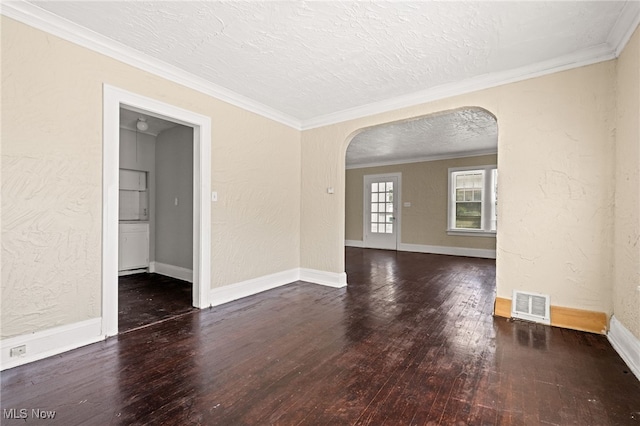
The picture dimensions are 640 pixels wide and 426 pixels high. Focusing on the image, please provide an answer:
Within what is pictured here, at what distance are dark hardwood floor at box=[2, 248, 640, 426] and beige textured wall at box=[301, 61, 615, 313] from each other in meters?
0.52

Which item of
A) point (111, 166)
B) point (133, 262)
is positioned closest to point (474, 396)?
point (111, 166)

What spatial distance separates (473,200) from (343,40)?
19.9ft

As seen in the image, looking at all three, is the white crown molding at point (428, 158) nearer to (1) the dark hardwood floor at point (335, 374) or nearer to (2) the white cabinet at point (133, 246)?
(1) the dark hardwood floor at point (335, 374)

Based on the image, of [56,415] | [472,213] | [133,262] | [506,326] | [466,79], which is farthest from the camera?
[472,213]

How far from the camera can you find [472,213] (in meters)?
7.13

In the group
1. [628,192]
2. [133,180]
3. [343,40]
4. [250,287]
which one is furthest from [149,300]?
[628,192]

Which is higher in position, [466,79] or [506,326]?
[466,79]

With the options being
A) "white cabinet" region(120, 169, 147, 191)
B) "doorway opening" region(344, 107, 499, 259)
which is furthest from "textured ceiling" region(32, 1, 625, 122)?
"white cabinet" region(120, 169, 147, 191)

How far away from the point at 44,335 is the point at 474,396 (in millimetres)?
3061

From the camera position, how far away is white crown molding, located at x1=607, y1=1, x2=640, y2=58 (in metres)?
2.02

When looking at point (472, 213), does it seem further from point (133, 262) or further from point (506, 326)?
point (133, 262)

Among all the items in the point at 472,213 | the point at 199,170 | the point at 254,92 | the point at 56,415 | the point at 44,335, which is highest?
the point at 254,92

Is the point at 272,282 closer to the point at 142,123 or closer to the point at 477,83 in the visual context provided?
the point at 142,123

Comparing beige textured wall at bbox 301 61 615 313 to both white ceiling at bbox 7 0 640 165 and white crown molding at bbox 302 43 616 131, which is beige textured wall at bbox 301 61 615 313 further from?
white ceiling at bbox 7 0 640 165
